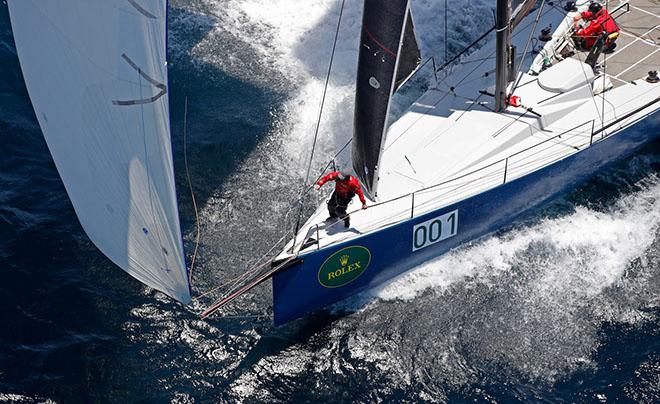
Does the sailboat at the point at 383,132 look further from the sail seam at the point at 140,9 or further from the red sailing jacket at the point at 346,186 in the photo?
the red sailing jacket at the point at 346,186

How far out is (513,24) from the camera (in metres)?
→ 13.6

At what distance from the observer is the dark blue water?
11602 millimetres

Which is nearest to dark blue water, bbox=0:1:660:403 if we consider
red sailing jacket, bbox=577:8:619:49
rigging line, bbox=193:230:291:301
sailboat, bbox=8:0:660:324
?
rigging line, bbox=193:230:291:301

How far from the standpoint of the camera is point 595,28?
15.0 metres

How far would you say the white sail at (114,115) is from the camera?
9.17 m

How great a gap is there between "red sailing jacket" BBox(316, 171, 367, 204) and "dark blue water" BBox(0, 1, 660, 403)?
1.97 metres

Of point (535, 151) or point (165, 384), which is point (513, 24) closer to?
point (535, 151)

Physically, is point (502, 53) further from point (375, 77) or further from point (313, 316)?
point (313, 316)

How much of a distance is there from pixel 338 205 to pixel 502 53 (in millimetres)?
3998

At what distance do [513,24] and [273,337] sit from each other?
6.86 metres

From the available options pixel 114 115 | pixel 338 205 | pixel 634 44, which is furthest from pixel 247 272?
pixel 634 44

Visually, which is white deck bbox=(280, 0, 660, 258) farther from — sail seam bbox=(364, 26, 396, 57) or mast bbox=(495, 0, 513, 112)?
sail seam bbox=(364, 26, 396, 57)

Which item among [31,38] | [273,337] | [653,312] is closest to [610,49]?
[653,312]

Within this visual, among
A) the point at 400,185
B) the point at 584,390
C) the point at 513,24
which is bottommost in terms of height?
the point at 584,390
